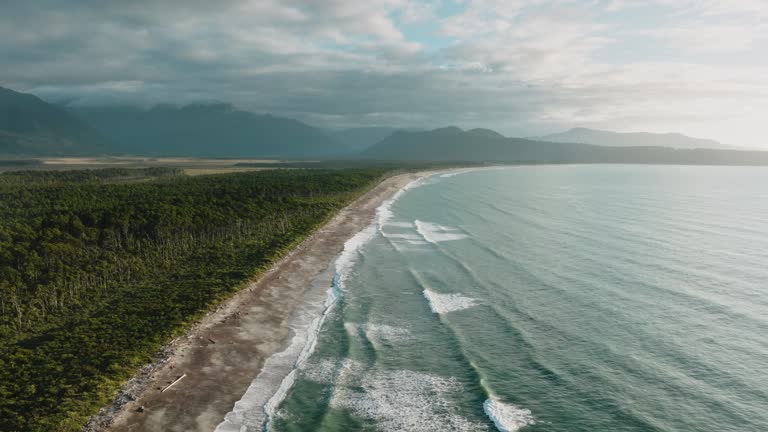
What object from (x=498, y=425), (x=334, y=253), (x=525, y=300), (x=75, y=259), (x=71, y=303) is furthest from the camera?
(x=334, y=253)

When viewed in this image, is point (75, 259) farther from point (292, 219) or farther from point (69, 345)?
point (292, 219)

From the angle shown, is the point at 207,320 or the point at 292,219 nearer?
the point at 207,320

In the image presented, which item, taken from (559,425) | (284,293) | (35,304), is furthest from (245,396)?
(35,304)

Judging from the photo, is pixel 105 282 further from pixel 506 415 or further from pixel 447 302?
pixel 506 415

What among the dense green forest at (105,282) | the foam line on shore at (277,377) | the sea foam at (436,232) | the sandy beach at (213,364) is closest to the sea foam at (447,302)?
the foam line on shore at (277,377)

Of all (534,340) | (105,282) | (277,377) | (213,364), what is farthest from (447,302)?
(105,282)

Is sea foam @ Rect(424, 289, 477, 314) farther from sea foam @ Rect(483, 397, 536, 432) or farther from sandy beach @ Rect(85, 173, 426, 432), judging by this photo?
sea foam @ Rect(483, 397, 536, 432)

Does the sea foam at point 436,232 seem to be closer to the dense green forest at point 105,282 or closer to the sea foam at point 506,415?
the dense green forest at point 105,282

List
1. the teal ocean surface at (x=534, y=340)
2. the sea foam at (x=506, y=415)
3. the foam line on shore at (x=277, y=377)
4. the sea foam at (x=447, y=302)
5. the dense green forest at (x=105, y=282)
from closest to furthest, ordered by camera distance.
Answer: the sea foam at (x=506, y=415) < the foam line on shore at (x=277, y=377) < the teal ocean surface at (x=534, y=340) < the dense green forest at (x=105, y=282) < the sea foam at (x=447, y=302)
